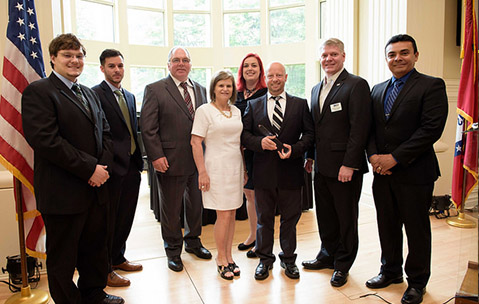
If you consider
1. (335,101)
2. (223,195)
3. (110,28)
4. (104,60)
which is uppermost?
(110,28)

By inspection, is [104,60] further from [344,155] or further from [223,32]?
[223,32]

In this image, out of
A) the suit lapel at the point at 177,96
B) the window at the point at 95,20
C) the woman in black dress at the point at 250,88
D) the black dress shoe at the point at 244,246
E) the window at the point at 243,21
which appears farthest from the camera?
the window at the point at 243,21

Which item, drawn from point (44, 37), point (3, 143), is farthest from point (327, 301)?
point (44, 37)

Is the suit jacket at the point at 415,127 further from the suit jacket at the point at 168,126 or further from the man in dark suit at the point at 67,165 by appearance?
the man in dark suit at the point at 67,165

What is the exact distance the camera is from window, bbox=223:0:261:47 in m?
10.7

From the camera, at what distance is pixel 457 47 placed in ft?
16.7

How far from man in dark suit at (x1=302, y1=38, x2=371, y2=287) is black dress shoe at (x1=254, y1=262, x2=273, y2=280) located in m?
0.51

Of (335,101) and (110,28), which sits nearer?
(335,101)

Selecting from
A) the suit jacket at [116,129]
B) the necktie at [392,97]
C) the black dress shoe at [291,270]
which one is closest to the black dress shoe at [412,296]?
the black dress shoe at [291,270]

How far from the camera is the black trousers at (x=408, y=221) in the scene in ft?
8.07

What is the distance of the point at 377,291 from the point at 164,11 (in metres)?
9.96

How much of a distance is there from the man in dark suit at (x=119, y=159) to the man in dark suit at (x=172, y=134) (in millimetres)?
151

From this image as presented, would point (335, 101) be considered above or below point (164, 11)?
below

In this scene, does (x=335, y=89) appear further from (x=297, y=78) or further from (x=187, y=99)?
(x=297, y=78)
